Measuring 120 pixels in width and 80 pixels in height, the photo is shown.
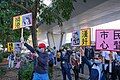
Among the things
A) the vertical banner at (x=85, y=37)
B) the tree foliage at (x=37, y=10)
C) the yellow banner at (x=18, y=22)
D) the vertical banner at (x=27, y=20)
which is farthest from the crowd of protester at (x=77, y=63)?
the tree foliage at (x=37, y=10)

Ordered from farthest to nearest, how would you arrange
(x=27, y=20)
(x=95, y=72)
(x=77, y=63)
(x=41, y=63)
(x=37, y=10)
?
(x=37, y=10) < (x=77, y=63) < (x=95, y=72) < (x=27, y=20) < (x=41, y=63)

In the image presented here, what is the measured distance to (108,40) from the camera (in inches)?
408

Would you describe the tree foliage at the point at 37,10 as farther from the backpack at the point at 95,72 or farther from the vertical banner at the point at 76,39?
the backpack at the point at 95,72

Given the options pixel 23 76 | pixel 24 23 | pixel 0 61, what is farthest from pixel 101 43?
pixel 0 61

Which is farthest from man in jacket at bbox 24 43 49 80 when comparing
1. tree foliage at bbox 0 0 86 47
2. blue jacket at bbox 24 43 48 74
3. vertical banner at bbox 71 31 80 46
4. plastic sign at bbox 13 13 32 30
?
tree foliage at bbox 0 0 86 47

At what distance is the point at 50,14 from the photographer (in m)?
17.3

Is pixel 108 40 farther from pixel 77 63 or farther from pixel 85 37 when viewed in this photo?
pixel 77 63

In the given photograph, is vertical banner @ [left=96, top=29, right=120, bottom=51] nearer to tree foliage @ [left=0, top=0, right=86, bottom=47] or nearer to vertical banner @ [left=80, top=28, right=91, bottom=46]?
vertical banner @ [left=80, top=28, right=91, bottom=46]

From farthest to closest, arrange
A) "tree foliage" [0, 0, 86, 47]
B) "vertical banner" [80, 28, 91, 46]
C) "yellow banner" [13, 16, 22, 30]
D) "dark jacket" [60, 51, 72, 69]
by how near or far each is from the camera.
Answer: "tree foliage" [0, 0, 86, 47] → "dark jacket" [60, 51, 72, 69] → "vertical banner" [80, 28, 91, 46] → "yellow banner" [13, 16, 22, 30]

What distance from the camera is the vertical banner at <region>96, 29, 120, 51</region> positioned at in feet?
33.7

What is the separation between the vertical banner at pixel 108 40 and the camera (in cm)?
1026

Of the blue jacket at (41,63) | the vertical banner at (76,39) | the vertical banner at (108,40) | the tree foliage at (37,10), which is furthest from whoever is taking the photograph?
the tree foliage at (37,10)

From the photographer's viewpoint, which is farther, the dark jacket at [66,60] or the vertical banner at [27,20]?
the dark jacket at [66,60]

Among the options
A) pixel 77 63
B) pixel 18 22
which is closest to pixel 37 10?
pixel 77 63
